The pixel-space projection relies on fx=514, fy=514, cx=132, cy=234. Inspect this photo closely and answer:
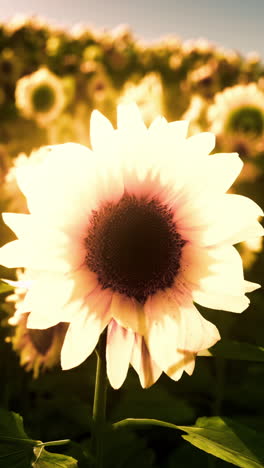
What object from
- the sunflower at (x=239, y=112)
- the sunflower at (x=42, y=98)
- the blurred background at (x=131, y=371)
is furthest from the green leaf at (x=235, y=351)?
the sunflower at (x=42, y=98)

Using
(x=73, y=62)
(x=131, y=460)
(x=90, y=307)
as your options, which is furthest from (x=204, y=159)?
(x=73, y=62)

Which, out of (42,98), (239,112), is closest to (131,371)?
(239,112)

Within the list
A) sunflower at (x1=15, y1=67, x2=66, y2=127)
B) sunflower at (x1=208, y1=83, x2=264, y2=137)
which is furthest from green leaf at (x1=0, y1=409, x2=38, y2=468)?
sunflower at (x1=15, y1=67, x2=66, y2=127)

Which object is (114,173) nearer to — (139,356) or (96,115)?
(96,115)

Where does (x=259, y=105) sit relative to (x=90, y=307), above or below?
above

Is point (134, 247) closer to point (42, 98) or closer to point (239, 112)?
point (239, 112)

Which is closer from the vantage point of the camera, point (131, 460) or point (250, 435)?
point (250, 435)

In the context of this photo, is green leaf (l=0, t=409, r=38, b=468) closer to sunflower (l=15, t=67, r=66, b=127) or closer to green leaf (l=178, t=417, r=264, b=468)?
green leaf (l=178, t=417, r=264, b=468)

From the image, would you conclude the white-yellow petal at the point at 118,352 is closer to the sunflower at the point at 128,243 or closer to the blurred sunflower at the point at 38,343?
the sunflower at the point at 128,243
